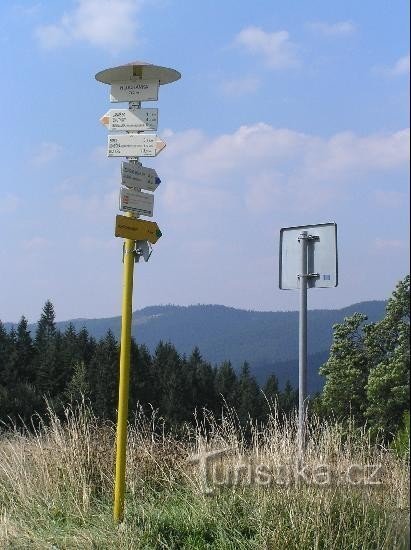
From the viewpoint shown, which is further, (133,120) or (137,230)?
(133,120)

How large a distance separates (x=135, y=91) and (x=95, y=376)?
13404 millimetres

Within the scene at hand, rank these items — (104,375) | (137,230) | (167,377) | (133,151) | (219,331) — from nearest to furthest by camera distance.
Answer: (137,230) → (133,151) → (104,375) → (167,377) → (219,331)

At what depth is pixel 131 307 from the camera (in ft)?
22.9

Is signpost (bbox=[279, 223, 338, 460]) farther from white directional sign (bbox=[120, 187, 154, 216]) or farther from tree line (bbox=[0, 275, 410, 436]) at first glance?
tree line (bbox=[0, 275, 410, 436])

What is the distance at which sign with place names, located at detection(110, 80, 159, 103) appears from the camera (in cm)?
707

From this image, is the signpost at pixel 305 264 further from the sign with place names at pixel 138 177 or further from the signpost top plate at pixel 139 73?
the signpost top plate at pixel 139 73

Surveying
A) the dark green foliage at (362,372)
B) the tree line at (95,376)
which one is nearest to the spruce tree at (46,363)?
the tree line at (95,376)

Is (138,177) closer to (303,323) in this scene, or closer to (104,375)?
(303,323)

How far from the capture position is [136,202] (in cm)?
698

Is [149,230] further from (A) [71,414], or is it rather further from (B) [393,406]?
(B) [393,406]

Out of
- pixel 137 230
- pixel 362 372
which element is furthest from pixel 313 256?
pixel 362 372

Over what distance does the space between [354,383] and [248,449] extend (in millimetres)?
11597

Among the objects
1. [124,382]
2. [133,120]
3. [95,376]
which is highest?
[133,120]

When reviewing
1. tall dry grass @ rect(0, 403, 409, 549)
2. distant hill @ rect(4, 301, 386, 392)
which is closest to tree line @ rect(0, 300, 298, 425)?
tall dry grass @ rect(0, 403, 409, 549)
